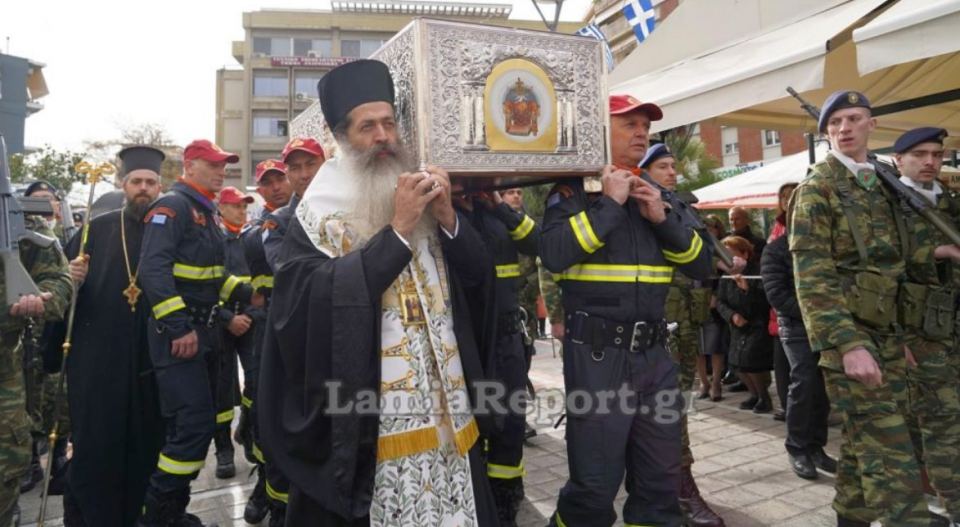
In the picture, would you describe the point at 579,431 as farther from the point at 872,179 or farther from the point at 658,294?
the point at 872,179

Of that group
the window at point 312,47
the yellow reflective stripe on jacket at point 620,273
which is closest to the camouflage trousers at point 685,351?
the yellow reflective stripe on jacket at point 620,273

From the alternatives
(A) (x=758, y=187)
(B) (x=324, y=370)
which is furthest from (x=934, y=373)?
(A) (x=758, y=187)

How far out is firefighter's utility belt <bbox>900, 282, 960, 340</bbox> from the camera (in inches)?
130

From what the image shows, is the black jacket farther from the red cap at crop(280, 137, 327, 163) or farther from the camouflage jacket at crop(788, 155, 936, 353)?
the red cap at crop(280, 137, 327, 163)

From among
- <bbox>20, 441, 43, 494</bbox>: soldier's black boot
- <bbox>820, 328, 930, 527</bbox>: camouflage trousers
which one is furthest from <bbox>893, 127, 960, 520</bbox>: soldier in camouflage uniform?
<bbox>20, 441, 43, 494</bbox>: soldier's black boot

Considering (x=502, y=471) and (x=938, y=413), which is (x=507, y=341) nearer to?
(x=502, y=471)

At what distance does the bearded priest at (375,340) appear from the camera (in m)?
2.06

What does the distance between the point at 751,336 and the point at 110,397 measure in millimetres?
5481

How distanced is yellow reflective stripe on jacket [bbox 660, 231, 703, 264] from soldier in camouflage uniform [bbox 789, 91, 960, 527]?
62 centimetres

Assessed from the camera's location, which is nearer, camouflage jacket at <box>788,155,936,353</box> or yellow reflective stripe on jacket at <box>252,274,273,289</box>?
camouflage jacket at <box>788,155,936,353</box>

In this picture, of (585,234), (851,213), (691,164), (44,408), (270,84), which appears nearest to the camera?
(585,234)

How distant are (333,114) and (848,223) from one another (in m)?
2.58

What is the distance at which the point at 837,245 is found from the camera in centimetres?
332

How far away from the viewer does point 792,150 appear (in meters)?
25.7
